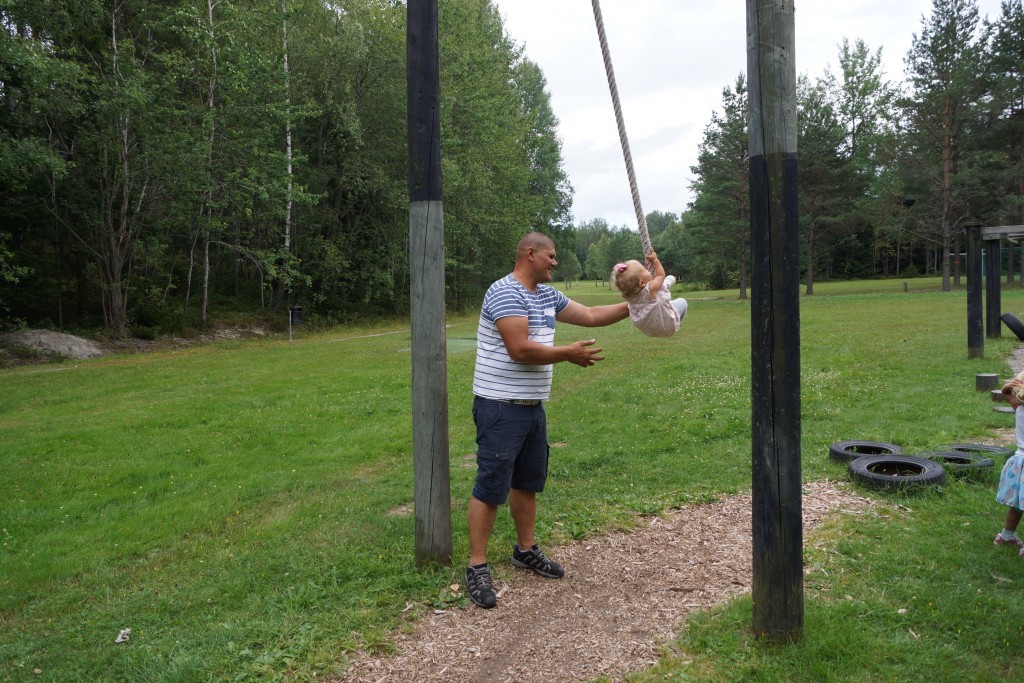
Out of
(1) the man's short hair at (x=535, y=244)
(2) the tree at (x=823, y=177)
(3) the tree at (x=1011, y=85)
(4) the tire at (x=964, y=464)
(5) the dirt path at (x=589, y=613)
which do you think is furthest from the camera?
(2) the tree at (x=823, y=177)

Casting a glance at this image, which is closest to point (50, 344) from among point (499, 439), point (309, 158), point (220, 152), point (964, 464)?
point (220, 152)

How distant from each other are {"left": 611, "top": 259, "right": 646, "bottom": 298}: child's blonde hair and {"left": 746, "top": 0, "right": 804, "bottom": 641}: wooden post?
678mm

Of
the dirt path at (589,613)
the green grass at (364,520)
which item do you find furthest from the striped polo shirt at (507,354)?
the green grass at (364,520)

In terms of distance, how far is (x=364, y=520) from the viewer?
5.53 m

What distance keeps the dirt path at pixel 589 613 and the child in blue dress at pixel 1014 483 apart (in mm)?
939

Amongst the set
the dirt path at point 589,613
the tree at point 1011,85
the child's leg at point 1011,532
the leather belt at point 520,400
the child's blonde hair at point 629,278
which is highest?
the tree at point 1011,85

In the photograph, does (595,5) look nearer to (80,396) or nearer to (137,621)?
(137,621)

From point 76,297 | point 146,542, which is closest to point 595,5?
point 146,542

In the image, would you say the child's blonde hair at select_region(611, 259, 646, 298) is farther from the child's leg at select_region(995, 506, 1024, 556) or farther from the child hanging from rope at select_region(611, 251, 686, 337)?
the child's leg at select_region(995, 506, 1024, 556)

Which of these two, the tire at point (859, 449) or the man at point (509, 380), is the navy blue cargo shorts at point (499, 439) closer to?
the man at point (509, 380)

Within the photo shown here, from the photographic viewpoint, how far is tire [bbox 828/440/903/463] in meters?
6.46

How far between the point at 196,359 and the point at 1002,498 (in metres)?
18.1

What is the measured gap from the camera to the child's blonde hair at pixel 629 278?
147 inches

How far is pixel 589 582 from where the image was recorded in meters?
4.18
